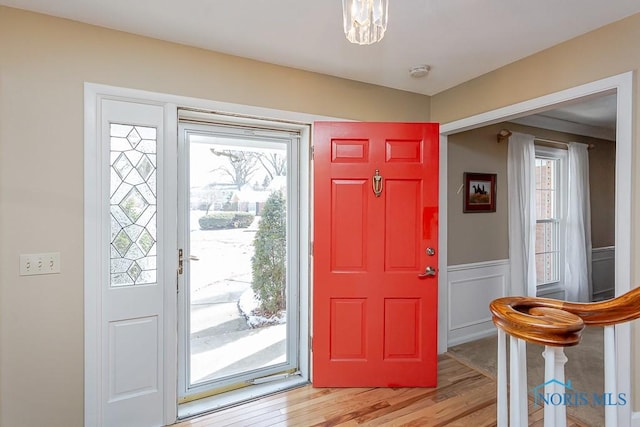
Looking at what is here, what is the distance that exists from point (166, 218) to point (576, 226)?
464cm

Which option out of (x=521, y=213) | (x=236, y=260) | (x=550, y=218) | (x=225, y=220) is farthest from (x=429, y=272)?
(x=550, y=218)

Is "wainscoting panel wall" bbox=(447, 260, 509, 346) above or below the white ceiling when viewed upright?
below

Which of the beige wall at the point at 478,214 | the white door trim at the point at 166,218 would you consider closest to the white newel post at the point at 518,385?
the white door trim at the point at 166,218

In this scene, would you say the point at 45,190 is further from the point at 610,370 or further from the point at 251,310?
the point at 610,370

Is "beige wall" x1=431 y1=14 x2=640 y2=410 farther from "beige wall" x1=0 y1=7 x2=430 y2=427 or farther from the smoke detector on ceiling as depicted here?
"beige wall" x1=0 y1=7 x2=430 y2=427

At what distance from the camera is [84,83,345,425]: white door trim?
187 cm

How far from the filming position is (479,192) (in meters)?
3.36

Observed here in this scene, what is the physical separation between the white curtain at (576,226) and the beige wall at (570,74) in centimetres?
232

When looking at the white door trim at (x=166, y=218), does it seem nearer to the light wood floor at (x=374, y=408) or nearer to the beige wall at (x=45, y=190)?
the beige wall at (x=45, y=190)


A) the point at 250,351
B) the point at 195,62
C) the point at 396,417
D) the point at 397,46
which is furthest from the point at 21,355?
the point at 397,46

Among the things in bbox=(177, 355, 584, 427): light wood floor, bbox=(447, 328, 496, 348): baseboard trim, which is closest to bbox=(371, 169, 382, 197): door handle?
bbox=(177, 355, 584, 427): light wood floor

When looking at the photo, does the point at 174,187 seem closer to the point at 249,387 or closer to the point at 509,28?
the point at 249,387

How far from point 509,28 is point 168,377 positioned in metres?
3.04

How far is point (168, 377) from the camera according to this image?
2.09 meters
